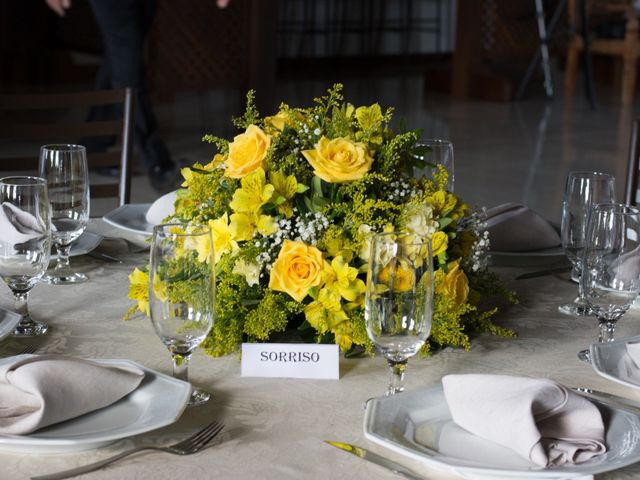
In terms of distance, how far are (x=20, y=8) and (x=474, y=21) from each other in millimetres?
3498

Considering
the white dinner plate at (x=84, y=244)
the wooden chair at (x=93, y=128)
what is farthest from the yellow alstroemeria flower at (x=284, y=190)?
the wooden chair at (x=93, y=128)

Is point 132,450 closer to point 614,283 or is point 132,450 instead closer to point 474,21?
point 614,283

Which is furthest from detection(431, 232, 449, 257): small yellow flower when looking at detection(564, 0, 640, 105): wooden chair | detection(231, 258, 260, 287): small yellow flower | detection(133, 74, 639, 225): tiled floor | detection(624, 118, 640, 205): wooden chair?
detection(564, 0, 640, 105): wooden chair

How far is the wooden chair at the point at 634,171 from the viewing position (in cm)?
221

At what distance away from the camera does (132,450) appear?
96cm

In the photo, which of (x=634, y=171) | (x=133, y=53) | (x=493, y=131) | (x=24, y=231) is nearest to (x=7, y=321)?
(x=24, y=231)

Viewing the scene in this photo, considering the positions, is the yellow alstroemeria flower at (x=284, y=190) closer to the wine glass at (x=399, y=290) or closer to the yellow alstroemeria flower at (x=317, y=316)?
the yellow alstroemeria flower at (x=317, y=316)

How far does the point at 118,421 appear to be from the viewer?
1.02 metres

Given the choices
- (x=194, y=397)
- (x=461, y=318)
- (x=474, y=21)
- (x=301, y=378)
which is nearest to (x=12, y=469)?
(x=194, y=397)

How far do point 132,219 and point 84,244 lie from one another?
0.18 metres

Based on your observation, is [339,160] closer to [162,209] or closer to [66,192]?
[66,192]

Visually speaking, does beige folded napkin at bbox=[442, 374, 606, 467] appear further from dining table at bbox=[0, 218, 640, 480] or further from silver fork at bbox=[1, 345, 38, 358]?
silver fork at bbox=[1, 345, 38, 358]

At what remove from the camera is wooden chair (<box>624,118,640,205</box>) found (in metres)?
2.21

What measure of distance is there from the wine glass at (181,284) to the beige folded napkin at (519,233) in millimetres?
830
